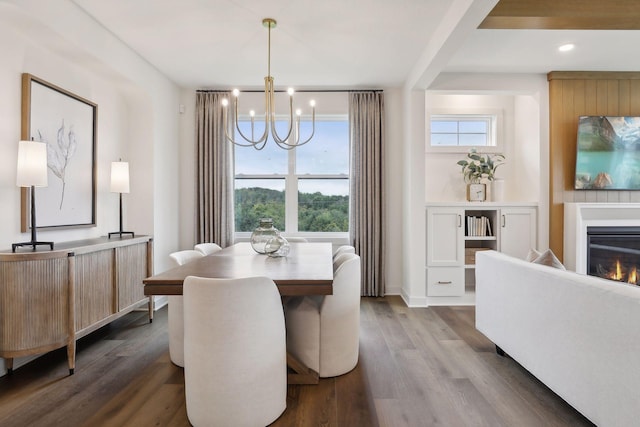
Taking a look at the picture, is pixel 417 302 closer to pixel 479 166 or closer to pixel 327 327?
pixel 479 166

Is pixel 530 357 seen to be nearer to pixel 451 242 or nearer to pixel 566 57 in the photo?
pixel 451 242

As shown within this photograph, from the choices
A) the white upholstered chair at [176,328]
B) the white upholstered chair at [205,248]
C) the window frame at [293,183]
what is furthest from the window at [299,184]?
the white upholstered chair at [176,328]

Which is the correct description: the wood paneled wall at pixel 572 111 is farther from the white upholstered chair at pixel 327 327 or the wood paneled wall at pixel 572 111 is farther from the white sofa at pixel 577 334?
the white upholstered chair at pixel 327 327

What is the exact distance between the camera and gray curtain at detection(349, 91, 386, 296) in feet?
13.7

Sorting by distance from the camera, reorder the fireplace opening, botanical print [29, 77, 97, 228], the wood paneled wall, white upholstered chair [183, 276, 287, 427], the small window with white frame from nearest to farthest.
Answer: white upholstered chair [183, 276, 287, 427] < botanical print [29, 77, 97, 228] < the fireplace opening < the wood paneled wall < the small window with white frame

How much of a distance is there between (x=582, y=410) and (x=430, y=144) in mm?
3248

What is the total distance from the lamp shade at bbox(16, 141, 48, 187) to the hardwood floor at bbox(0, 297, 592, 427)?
1.27 m

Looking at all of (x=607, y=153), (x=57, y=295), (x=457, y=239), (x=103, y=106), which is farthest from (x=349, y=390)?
(x=607, y=153)

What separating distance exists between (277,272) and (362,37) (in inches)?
86.4

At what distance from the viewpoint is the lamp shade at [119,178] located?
10.4ft

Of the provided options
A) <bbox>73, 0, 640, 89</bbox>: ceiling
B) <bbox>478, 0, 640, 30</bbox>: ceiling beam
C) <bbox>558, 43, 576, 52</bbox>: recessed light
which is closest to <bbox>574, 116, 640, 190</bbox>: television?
<bbox>73, 0, 640, 89</bbox>: ceiling

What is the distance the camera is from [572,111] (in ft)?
12.3

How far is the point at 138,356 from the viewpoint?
8.29 ft

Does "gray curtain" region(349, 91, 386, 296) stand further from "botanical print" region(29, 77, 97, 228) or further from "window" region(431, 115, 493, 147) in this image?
"botanical print" region(29, 77, 97, 228)
